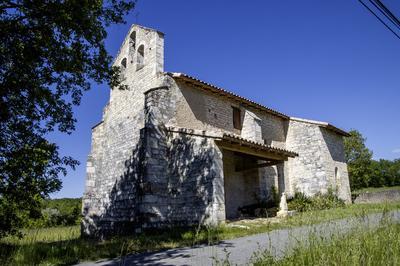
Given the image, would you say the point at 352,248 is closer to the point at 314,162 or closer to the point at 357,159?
the point at 314,162

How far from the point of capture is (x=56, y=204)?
28203mm

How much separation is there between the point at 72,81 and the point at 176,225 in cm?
638

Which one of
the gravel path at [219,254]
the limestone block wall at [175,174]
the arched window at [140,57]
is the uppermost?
the arched window at [140,57]

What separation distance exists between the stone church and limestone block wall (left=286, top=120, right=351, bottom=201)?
61 millimetres

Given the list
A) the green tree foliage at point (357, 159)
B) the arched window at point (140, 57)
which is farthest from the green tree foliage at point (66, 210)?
the green tree foliage at point (357, 159)

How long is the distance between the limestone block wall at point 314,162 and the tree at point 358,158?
17.1 metres

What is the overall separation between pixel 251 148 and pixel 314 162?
7547 millimetres

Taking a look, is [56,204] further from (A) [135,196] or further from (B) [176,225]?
(B) [176,225]

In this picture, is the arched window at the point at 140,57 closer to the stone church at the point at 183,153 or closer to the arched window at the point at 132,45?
the stone church at the point at 183,153

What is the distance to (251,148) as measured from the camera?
1257 centimetres

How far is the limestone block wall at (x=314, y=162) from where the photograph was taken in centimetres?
1794

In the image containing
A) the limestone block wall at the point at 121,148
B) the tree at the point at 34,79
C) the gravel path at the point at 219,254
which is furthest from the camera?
the limestone block wall at the point at 121,148

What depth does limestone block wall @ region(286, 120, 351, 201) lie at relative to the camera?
706 inches

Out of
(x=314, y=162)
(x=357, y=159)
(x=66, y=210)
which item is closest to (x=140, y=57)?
(x=314, y=162)
